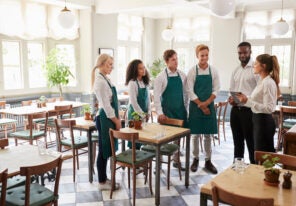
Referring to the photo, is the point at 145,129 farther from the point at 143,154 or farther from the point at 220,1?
the point at 220,1

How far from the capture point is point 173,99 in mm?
4172

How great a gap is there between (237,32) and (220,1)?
4.82 metres

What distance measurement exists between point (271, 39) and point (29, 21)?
6.06 metres

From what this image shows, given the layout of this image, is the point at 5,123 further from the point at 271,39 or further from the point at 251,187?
the point at 271,39

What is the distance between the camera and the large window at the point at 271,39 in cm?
775

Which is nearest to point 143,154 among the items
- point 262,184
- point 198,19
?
point 262,184

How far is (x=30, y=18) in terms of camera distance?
6992 millimetres

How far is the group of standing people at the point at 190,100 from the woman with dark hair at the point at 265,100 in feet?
0.03

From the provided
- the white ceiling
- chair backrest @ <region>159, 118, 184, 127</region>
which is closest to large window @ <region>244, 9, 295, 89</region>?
the white ceiling

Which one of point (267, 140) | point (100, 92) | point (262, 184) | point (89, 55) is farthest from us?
point (89, 55)

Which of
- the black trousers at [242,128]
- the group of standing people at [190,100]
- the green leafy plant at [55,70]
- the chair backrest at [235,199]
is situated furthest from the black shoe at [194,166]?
the green leafy plant at [55,70]

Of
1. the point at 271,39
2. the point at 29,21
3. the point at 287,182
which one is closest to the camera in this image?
the point at 287,182

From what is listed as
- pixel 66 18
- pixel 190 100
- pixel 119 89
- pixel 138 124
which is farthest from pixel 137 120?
pixel 119 89

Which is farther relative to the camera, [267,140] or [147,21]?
[147,21]
